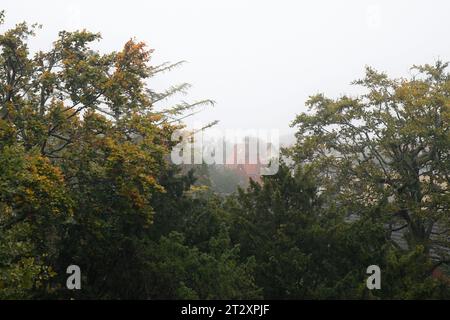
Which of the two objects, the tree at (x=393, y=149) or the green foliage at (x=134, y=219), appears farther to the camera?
the tree at (x=393, y=149)

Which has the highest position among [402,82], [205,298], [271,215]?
[402,82]

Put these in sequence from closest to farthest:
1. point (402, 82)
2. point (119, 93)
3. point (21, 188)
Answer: point (21, 188) → point (119, 93) → point (402, 82)

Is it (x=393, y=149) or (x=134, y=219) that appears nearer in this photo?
(x=134, y=219)

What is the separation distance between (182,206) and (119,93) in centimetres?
404

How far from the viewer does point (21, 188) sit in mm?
9906

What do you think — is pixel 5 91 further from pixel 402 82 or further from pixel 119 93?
pixel 402 82

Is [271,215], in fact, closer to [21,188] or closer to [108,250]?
[108,250]

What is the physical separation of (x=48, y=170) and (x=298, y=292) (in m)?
6.84

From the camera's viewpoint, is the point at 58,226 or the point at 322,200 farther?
the point at 322,200

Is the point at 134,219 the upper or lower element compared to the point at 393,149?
lower

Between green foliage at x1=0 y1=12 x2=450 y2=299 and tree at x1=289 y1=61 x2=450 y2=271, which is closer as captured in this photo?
green foliage at x1=0 y1=12 x2=450 y2=299

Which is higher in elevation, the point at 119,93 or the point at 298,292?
the point at 119,93

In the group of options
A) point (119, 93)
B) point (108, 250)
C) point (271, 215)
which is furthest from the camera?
point (119, 93)

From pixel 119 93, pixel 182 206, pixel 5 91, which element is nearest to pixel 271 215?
pixel 182 206
